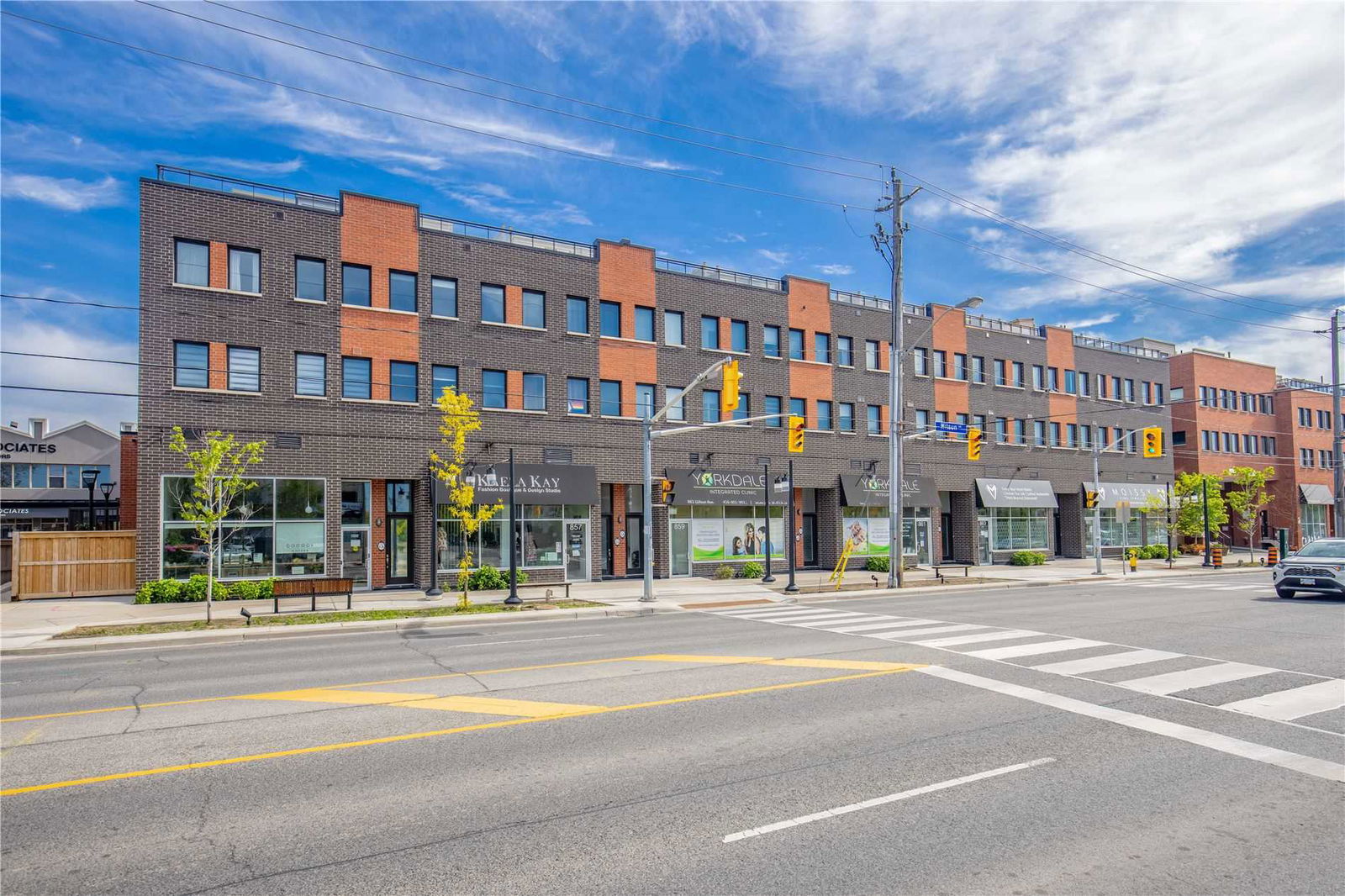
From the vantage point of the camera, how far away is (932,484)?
3934 cm

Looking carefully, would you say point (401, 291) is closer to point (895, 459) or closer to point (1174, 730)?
point (895, 459)

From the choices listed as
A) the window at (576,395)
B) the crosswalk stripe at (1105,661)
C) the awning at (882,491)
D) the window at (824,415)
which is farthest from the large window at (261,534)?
the awning at (882,491)

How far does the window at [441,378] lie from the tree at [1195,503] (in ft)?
135

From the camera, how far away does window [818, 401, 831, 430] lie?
36188 mm

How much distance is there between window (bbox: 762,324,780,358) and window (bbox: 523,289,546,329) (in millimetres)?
9970

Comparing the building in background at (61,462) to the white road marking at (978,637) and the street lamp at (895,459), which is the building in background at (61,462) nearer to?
the street lamp at (895,459)

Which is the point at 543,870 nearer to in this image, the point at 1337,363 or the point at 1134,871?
the point at 1134,871

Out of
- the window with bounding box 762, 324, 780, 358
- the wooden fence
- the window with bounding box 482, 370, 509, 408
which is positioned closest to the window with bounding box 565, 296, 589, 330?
the window with bounding box 482, 370, 509, 408

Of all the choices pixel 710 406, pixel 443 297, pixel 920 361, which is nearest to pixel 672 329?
pixel 710 406

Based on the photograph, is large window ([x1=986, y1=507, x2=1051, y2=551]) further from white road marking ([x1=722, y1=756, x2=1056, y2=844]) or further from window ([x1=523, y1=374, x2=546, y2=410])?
white road marking ([x1=722, y1=756, x2=1056, y2=844])

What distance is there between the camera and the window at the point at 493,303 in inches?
1131

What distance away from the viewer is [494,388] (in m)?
28.7

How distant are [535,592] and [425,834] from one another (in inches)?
827

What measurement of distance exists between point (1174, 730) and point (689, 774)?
5.08m
